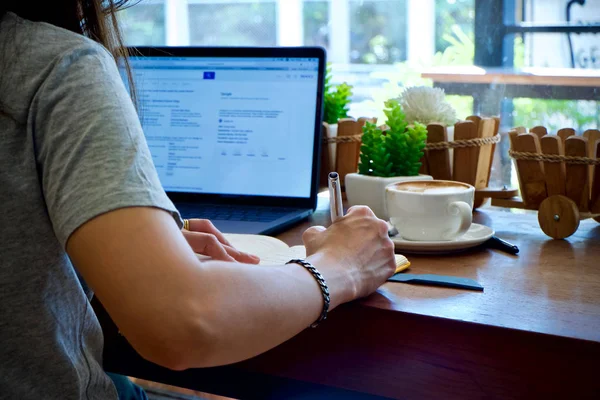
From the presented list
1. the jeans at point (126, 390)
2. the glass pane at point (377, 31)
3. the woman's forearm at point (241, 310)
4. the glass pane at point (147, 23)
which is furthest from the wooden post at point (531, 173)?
the glass pane at point (147, 23)

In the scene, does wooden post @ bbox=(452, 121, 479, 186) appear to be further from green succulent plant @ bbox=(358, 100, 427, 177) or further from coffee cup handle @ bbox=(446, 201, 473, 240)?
coffee cup handle @ bbox=(446, 201, 473, 240)

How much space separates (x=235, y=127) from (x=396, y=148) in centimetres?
30

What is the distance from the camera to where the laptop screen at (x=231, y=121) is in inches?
48.1

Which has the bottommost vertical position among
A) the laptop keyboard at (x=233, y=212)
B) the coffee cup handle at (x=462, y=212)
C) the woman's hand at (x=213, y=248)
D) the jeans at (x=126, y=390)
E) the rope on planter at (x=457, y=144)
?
the jeans at (x=126, y=390)

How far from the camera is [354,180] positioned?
113cm

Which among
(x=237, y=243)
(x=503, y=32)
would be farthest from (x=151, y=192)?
(x=503, y=32)

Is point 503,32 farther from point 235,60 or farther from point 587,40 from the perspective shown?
point 235,60

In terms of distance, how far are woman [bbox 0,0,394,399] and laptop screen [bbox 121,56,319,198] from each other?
1.87ft

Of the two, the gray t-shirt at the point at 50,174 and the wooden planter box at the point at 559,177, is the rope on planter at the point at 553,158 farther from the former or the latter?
the gray t-shirt at the point at 50,174

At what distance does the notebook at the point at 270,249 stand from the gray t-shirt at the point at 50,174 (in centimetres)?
27

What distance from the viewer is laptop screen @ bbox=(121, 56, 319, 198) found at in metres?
1.22

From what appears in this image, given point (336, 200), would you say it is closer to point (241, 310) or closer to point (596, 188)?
point (241, 310)

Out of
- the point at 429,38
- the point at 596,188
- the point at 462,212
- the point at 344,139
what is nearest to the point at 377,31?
the point at 429,38

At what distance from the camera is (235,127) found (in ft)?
4.14
